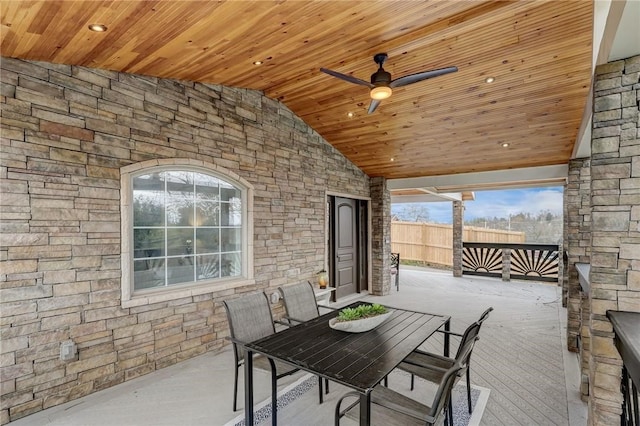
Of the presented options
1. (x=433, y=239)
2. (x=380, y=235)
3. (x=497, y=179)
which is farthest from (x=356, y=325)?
(x=433, y=239)

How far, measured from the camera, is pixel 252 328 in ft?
8.89

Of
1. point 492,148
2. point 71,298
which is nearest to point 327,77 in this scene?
point 492,148

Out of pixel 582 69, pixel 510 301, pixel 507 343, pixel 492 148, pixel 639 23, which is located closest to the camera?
pixel 639 23

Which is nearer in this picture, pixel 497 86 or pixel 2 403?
pixel 2 403

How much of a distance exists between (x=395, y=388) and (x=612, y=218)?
7.43 feet

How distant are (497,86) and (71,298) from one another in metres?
4.98

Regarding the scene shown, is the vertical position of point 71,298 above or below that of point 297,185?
below

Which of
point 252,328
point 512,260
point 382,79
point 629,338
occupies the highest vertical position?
Answer: point 382,79

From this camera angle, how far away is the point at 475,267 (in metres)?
9.23

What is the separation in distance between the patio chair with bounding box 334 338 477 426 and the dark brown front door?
4380 mm

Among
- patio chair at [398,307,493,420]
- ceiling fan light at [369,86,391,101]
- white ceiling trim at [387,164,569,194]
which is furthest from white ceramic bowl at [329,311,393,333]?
white ceiling trim at [387,164,569,194]

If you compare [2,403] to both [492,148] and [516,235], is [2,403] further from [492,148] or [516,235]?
[516,235]

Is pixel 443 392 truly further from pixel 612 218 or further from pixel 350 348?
pixel 612 218

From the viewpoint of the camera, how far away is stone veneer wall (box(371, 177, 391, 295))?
→ 6.93m
